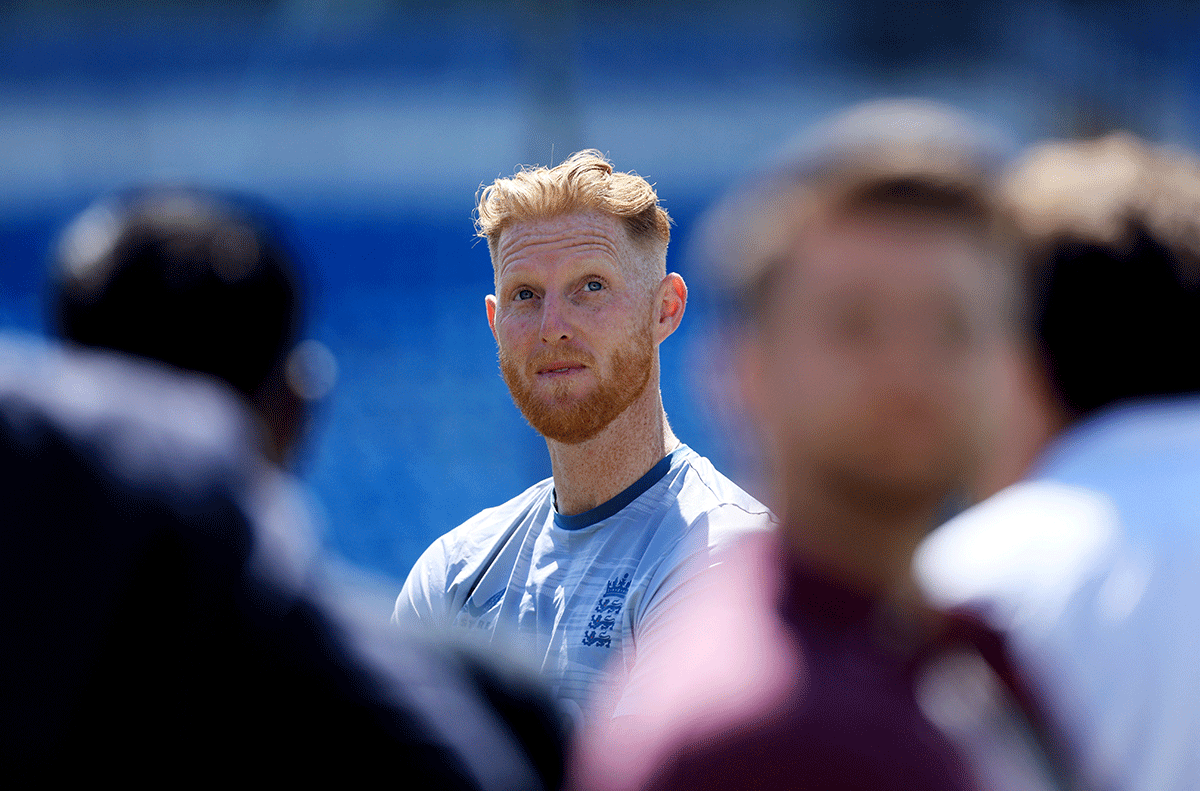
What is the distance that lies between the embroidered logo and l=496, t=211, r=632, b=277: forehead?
2.27 ft

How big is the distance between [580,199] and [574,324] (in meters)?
0.27

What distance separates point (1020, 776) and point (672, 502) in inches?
46.5

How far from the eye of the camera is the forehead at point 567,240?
2240mm

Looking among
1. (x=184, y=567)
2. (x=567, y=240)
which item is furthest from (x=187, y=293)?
(x=567, y=240)

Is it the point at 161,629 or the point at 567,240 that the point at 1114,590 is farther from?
the point at 567,240

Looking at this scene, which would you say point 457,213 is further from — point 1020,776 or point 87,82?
point 1020,776

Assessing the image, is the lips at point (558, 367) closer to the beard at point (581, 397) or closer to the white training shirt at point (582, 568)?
the beard at point (581, 397)

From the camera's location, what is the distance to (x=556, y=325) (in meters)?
2.19

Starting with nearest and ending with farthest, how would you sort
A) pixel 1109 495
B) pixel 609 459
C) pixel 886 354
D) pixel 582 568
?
pixel 886 354 → pixel 1109 495 → pixel 582 568 → pixel 609 459

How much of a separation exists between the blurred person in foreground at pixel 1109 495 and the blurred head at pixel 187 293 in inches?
26.1

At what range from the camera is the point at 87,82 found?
14.5 metres

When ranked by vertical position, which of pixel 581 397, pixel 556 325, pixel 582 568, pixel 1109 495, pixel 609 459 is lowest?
pixel 1109 495

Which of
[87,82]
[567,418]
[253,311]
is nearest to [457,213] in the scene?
[87,82]

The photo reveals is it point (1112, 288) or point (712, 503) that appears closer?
point (1112, 288)
